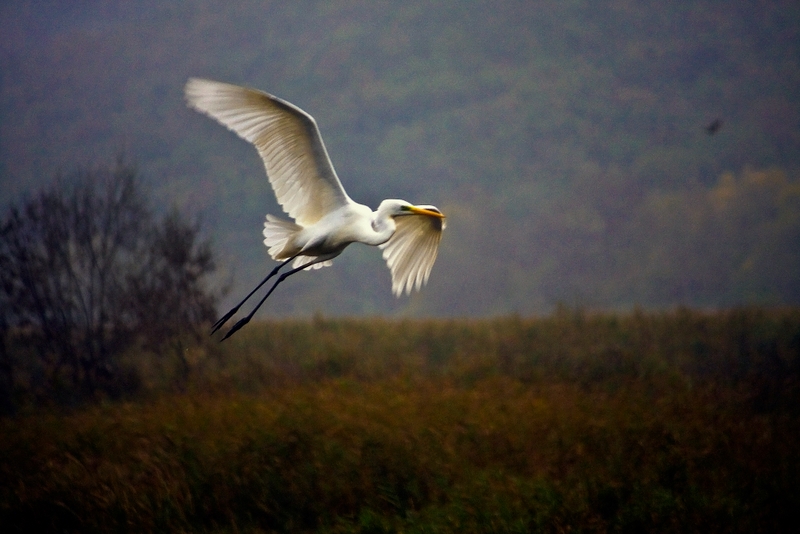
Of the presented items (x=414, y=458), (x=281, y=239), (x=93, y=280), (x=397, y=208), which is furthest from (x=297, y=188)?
(x=93, y=280)

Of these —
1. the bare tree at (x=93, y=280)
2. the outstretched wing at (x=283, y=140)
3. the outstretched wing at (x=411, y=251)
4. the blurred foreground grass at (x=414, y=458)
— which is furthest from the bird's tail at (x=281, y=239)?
the bare tree at (x=93, y=280)

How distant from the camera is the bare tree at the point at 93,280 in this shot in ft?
47.5

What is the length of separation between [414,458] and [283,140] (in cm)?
324

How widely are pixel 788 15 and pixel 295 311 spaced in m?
45.1

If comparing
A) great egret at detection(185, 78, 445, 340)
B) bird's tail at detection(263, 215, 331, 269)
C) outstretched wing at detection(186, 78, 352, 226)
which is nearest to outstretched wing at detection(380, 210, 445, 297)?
great egret at detection(185, 78, 445, 340)

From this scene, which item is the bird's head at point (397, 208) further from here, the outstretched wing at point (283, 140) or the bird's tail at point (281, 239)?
the bird's tail at point (281, 239)

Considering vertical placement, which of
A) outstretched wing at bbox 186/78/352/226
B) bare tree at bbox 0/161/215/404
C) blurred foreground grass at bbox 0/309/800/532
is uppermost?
outstretched wing at bbox 186/78/352/226

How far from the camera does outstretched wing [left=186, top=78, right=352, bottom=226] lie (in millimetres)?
6719

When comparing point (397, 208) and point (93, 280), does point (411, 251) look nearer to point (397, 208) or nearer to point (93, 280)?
point (397, 208)

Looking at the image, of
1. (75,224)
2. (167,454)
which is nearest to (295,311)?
(75,224)

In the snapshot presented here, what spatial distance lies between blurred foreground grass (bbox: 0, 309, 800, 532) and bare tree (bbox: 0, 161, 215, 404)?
254cm

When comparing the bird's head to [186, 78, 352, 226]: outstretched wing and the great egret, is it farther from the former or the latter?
[186, 78, 352, 226]: outstretched wing

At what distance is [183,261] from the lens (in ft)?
48.9

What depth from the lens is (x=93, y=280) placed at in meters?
15.1
